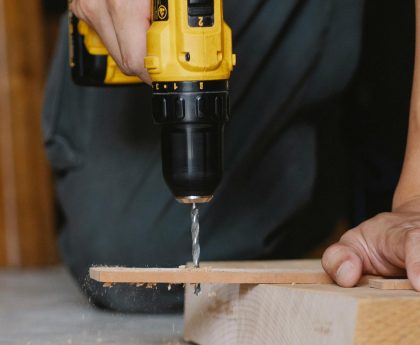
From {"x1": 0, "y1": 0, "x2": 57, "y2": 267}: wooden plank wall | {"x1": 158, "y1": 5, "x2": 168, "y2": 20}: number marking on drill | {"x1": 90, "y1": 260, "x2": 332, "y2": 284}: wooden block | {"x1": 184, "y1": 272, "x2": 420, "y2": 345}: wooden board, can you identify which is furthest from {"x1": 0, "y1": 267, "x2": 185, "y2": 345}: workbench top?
{"x1": 0, "y1": 0, "x2": 57, "y2": 267}: wooden plank wall

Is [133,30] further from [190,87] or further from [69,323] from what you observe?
[69,323]

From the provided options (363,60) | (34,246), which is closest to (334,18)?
(363,60)

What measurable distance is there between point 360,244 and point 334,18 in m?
0.70

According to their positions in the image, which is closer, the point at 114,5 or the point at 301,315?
the point at 301,315

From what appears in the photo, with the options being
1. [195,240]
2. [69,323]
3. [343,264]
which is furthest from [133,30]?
[69,323]

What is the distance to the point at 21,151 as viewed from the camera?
2.61 m

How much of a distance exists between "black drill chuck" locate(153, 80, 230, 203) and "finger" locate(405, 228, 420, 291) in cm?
25

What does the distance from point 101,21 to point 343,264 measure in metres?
0.48

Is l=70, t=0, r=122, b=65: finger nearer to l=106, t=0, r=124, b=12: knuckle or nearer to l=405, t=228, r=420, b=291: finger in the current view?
l=106, t=0, r=124, b=12: knuckle

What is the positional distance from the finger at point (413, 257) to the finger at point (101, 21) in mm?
458

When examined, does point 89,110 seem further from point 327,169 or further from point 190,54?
point 190,54

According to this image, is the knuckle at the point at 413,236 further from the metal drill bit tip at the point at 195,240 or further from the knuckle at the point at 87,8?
the knuckle at the point at 87,8

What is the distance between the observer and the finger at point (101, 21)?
129 centimetres

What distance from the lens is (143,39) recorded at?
3.98 ft
